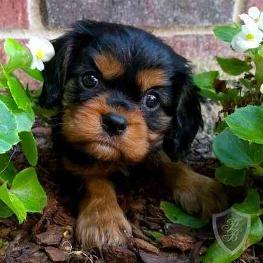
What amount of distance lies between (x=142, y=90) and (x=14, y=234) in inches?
25.0

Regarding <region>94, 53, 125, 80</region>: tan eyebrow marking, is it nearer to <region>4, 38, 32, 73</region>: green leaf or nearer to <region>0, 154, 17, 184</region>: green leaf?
<region>4, 38, 32, 73</region>: green leaf

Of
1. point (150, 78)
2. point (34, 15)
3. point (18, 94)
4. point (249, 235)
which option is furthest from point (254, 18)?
point (34, 15)

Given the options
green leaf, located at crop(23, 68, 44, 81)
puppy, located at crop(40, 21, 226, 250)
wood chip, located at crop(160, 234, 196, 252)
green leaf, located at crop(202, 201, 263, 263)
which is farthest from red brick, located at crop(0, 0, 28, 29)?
green leaf, located at crop(202, 201, 263, 263)

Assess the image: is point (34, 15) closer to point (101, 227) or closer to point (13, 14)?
point (13, 14)

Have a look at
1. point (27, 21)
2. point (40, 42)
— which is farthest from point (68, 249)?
point (27, 21)

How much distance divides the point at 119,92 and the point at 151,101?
0.47ft

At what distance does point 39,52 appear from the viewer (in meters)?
2.04

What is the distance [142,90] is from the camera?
6.93 ft

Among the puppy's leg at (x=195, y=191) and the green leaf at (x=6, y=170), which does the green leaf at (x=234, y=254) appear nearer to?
the puppy's leg at (x=195, y=191)

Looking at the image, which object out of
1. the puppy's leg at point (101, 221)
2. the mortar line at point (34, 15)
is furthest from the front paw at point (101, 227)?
the mortar line at point (34, 15)

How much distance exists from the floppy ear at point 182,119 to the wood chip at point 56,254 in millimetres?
625

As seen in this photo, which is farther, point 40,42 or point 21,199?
point 40,42

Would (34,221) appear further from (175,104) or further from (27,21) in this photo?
(27,21)

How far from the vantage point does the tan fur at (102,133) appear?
77.1 inches
